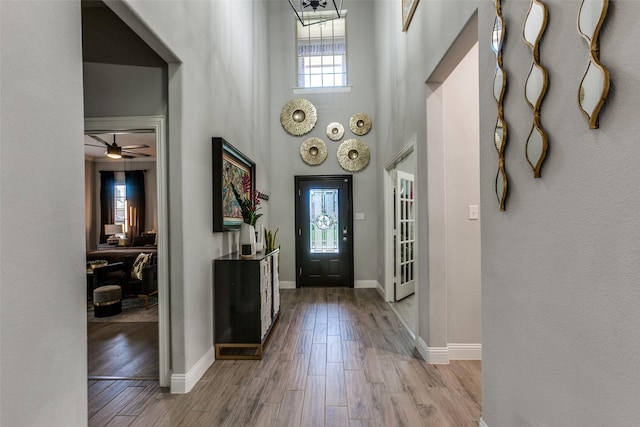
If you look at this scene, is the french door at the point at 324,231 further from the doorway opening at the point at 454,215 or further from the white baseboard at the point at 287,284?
the doorway opening at the point at 454,215

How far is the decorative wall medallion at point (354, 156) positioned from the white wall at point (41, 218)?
166 inches

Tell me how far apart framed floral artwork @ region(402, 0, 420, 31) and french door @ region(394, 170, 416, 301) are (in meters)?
1.76

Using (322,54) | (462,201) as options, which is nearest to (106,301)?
(462,201)

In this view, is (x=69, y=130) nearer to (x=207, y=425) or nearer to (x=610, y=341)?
(x=207, y=425)

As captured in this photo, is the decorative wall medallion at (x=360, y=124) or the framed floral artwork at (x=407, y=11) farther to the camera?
the decorative wall medallion at (x=360, y=124)

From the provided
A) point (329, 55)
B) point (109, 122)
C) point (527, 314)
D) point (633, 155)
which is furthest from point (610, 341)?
point (329, 55)

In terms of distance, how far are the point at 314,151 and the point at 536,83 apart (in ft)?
14.1

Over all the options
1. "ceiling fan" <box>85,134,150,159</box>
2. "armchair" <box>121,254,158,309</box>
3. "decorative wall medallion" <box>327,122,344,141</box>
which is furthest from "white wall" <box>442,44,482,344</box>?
"ceiling fan" <box>85,134,150,159</box>

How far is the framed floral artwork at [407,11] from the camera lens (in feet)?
9.30

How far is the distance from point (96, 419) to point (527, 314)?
2.43 metres

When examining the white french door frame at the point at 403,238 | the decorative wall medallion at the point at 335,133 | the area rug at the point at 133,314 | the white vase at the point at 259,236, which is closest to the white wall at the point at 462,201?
the white french door frame at the point at 403,238

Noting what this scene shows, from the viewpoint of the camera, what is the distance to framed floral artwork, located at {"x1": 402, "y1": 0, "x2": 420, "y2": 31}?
2834mm

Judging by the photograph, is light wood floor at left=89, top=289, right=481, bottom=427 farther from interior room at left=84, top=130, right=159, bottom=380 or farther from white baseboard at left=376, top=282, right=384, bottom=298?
white baseboard at left=376, top=282, right=384, bottom=298

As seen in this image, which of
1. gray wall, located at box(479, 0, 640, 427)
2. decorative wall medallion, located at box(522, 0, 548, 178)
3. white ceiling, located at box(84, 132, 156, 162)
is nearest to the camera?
gray wall, located at box(479, 0, 640, 427)
